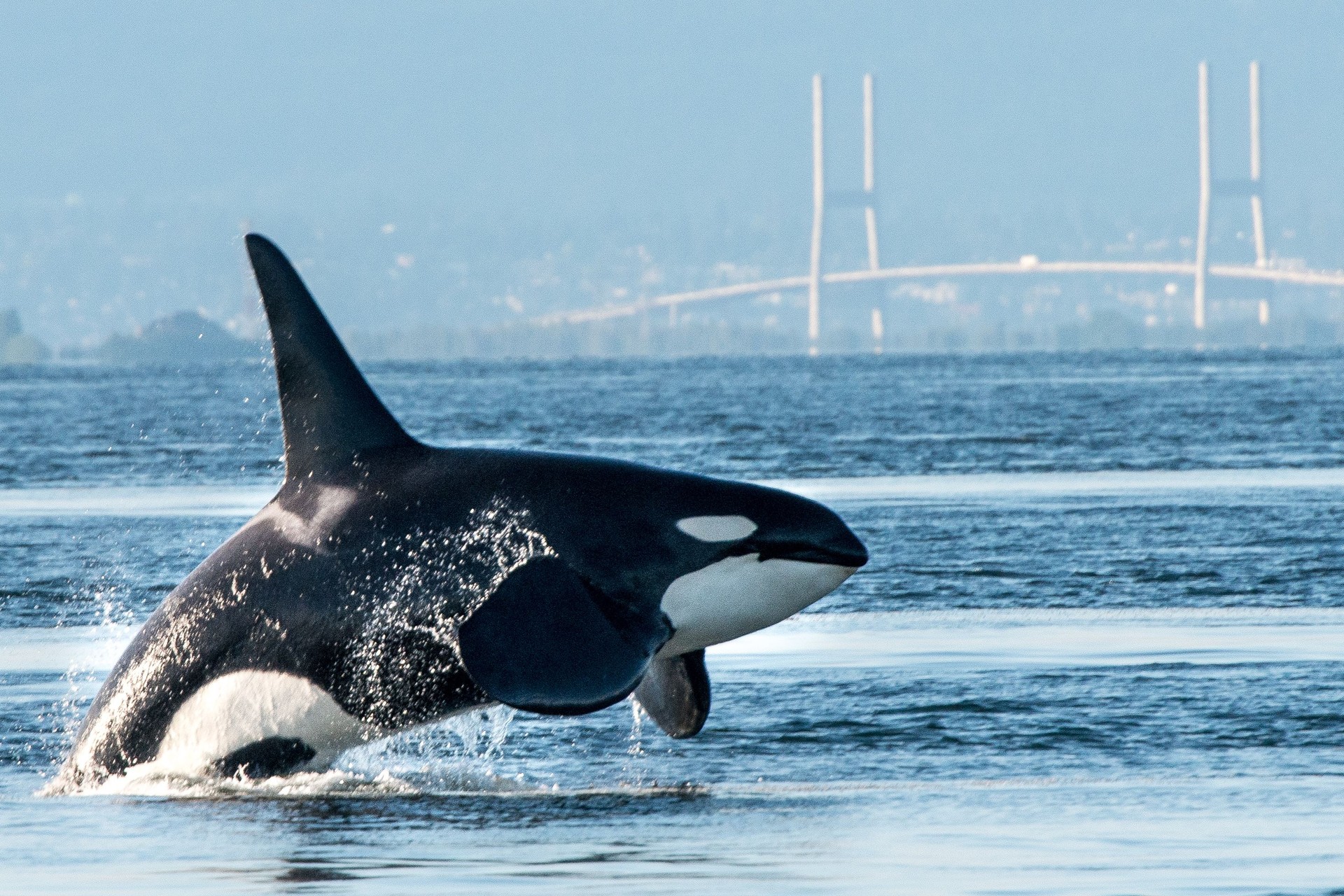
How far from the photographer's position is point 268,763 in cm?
1094

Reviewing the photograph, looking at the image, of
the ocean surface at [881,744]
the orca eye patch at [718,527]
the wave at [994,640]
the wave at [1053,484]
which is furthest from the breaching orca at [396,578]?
the wave at [1053,484]

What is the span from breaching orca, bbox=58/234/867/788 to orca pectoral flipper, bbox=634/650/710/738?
0.61ft

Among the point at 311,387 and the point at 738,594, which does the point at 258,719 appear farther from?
the point at 738,594

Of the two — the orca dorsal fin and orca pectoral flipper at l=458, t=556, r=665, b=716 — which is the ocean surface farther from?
the orca dorsal fin

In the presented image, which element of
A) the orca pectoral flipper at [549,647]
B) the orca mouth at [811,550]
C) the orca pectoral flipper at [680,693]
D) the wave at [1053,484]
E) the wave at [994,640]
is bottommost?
the wave at [1053,484]

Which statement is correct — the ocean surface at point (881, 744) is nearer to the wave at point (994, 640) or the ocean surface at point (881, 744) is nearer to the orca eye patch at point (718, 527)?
the wave at point (994, 640)

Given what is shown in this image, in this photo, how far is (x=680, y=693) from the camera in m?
11.4

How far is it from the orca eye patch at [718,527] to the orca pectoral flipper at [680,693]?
0.81 metres

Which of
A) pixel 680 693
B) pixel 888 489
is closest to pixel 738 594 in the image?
pixel 680 693

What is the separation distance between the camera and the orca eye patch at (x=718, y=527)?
10.6 metres

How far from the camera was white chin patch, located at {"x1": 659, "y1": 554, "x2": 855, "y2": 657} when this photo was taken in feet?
34.8

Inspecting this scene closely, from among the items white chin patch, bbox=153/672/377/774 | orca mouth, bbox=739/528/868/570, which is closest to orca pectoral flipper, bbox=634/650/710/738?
orca mouth, bbox=739/528/868/570

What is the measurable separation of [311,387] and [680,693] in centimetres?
217

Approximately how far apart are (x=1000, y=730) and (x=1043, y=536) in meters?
12.3
